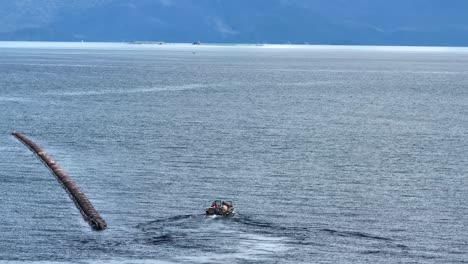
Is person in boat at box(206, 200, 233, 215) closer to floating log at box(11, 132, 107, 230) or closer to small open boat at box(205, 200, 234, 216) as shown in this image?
small open boat at box(205, 200, 234, 216)

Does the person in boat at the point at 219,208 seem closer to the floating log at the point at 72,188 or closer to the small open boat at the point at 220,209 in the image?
the small open boat at the point at 220,209

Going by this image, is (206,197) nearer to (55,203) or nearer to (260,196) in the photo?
(260,196)

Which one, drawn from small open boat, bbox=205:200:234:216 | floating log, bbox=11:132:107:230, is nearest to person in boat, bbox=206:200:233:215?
small open boat, bbox=205:200:234:216

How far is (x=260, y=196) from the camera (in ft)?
317

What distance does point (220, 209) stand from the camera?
86500 mm

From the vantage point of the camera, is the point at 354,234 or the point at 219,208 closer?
the point at 354,234

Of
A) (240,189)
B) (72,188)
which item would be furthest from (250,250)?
(72,188)

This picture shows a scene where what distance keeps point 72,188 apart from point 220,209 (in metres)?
18.5

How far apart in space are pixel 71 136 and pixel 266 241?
6829 centimetres

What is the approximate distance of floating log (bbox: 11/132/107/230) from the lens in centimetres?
8438

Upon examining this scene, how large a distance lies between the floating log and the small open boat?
964 cm

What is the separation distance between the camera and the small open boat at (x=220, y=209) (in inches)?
3406

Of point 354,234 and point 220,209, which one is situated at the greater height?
point 220,209

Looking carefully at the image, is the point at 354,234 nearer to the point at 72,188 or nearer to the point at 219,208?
the point at 219,208
